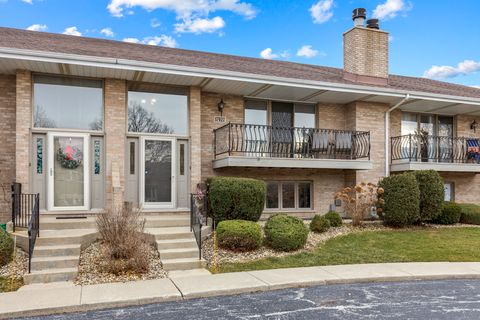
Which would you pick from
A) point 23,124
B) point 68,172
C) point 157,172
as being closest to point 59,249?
point 68,172

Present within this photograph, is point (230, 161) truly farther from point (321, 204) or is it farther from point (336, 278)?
point (336, 278)

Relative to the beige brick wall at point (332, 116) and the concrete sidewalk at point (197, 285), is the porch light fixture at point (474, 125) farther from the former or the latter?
the concrete sidewalk at point (197, 285)

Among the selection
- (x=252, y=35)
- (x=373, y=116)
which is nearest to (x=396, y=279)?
(x=373, y=116)

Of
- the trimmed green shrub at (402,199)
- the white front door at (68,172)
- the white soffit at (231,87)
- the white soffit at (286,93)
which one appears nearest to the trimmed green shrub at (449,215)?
the trimmed green shrub at (402,199)

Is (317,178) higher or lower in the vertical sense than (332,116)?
lower

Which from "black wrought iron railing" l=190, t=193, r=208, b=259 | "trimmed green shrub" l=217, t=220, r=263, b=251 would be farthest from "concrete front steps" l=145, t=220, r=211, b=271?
"trimmed green shrub" l=217, t=220, r=263, b=251

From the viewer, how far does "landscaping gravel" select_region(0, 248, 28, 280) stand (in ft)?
23.1

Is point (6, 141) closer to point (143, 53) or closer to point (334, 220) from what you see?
point (143, 53)

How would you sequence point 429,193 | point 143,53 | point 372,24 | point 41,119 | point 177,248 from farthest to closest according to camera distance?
point 372,24 → point 143,53 → point 429,193 → point 41,119 → point 177,248

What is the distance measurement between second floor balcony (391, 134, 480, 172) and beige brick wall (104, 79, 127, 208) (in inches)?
355

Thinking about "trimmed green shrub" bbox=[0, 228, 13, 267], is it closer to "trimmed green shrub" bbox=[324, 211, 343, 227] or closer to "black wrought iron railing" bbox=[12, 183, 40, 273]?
"black wrought iron railing" bbox=[12, 183, 40, 273]

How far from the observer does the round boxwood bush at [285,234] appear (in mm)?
8984

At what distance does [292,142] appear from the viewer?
42.7ft

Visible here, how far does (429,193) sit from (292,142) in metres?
4.25
